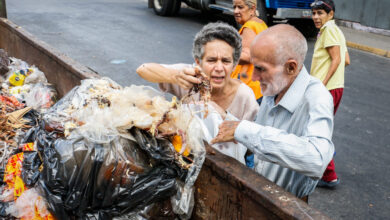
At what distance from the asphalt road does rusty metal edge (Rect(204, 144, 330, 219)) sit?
5.40ft

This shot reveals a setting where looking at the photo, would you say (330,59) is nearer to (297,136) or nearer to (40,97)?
(297,136)

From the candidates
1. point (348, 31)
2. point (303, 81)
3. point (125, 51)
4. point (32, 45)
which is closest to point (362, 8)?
point (348, 31)

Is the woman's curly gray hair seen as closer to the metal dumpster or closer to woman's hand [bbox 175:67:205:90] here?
woman's hand [bbox 175:67:205:90]

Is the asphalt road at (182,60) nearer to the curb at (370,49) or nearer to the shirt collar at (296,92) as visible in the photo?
the curb at (370,49)

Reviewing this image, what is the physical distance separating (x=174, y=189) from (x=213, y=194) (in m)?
0.21

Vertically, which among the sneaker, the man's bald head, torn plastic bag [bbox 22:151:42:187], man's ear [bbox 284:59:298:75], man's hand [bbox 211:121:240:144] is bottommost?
the sneaker

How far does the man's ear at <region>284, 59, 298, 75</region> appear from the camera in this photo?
1.75m

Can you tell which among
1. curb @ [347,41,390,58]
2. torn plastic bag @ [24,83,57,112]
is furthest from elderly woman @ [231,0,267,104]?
curb @ [347,41,390,58]

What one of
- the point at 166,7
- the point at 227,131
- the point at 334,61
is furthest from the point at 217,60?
the point at 166,7

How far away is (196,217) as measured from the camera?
6.66 feet

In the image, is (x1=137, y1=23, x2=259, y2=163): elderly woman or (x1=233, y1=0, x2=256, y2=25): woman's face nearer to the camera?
(x1=137, y1=23, x2=259, y2=163): elderly woman

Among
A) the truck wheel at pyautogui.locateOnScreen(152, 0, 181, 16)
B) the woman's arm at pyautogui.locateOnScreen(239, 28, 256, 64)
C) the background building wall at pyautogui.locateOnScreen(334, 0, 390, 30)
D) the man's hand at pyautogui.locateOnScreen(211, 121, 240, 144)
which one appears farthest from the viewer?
the truck wheel at pyautogui.locateOnScreen(152, 0, 181, 16)

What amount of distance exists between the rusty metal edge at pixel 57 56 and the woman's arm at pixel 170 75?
1.00m

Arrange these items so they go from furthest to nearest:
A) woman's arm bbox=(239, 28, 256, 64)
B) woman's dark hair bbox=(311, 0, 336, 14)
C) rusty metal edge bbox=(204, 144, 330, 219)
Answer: woman's dark hair bbox=(311, 0, 336, 14), woman's arm bbox=(239, 28, 256, 64), rusty metal edge bbox=(204, 144, 330, 219)
